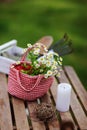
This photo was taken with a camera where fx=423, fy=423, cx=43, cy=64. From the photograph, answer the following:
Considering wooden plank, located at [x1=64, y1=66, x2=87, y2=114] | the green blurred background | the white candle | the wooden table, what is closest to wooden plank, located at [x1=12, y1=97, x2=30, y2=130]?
the wooden table

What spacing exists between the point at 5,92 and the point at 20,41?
277 cm

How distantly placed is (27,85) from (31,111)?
0.16m

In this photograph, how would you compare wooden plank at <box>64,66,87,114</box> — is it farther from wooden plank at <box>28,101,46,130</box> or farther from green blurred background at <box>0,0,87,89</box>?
green blurred background at <box>0,0,87,89</box>

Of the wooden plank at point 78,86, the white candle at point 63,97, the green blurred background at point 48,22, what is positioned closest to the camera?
the white candle at point 63,97

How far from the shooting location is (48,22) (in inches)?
252

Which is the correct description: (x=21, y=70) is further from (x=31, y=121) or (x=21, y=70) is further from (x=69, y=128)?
(x=69, y=128)

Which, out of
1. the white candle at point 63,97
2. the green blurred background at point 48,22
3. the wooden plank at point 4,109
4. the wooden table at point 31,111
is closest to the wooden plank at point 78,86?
the wooden table at point 31,111

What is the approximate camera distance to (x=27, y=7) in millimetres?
7152

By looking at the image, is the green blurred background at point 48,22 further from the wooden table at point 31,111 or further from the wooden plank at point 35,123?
the wooden plank at point 35,123

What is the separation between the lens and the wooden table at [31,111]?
2.30 meters

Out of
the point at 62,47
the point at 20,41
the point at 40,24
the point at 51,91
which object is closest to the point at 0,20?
the point at 40,24

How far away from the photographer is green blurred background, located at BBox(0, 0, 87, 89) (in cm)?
536

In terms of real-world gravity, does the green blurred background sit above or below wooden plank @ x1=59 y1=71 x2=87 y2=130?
above

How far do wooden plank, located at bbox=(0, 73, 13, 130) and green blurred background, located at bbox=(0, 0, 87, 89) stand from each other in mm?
1822
